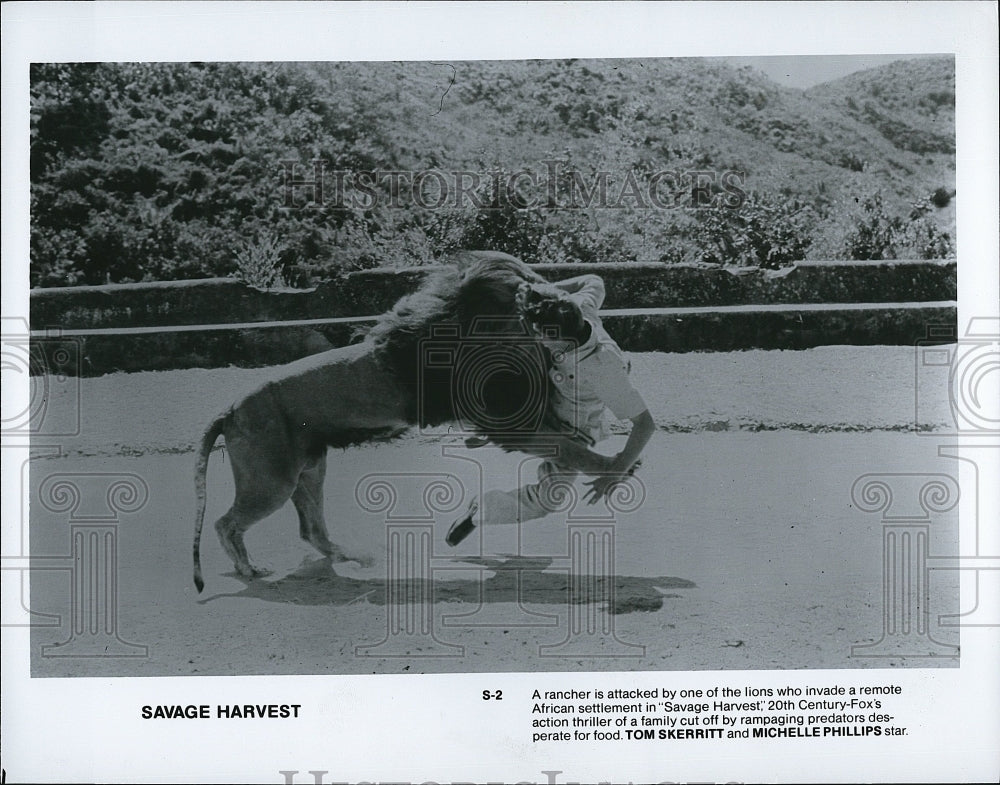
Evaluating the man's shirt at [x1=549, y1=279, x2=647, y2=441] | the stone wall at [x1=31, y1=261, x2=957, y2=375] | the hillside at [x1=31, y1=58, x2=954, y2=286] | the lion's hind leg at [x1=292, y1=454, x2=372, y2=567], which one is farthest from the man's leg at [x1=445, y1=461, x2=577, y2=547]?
the hillside at [x1=31, y1=58, x2=954, y2=286]

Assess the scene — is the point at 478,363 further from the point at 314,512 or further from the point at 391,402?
the point at 314,512

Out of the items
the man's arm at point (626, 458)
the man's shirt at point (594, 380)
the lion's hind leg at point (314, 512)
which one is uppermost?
the man's shirt at point (594, 380)

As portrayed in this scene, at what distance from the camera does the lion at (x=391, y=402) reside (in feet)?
15.7

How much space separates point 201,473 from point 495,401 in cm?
156

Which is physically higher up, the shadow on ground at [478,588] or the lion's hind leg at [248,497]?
the lion's hind leg at [248,497]

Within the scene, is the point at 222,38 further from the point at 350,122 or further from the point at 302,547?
Answer: the point at 302,547

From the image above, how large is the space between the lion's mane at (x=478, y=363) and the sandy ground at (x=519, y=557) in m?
0.19

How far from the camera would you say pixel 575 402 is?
482 centimetres

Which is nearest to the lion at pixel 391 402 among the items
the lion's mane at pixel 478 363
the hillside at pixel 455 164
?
the lion's mane at pixel 478 363

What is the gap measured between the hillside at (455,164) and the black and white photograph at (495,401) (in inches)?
0.6

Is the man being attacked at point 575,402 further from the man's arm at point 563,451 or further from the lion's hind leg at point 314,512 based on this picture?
the lion's hind leg at point 314,512

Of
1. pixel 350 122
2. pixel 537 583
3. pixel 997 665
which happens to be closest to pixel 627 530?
pixel 537 583

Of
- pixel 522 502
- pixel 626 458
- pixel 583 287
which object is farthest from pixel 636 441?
pixel 583 287

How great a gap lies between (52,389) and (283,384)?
1192 millimetres
